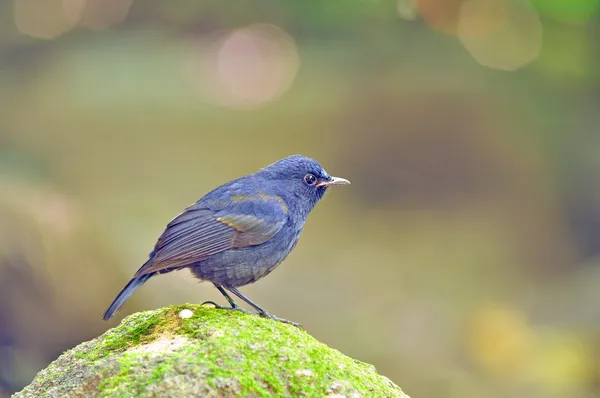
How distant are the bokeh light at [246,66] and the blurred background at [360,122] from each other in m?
0.02

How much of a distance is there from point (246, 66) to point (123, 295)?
28.2 ft

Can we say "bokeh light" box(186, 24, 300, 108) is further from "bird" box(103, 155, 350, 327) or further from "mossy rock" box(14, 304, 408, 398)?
"mossy rock" box(14, 304, 408, 398)

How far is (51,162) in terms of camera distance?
1166cm

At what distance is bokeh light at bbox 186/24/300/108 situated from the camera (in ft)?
40.2

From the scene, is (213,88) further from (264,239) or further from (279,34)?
(264,239)

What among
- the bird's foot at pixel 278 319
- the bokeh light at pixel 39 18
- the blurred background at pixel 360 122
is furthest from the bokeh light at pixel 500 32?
the bird's foot at pixel 278 319

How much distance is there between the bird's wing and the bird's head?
19cm

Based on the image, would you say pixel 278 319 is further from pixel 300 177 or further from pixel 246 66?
pixel 246 66

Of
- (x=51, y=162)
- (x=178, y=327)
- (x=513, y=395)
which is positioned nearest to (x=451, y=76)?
(x=513, y=395)

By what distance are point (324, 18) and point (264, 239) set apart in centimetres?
812

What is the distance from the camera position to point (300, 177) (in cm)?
498

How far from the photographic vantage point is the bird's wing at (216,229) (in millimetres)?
4414

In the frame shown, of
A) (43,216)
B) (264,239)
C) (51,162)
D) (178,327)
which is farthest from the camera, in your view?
(51,162)

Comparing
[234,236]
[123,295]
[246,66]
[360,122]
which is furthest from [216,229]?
[246,66]
